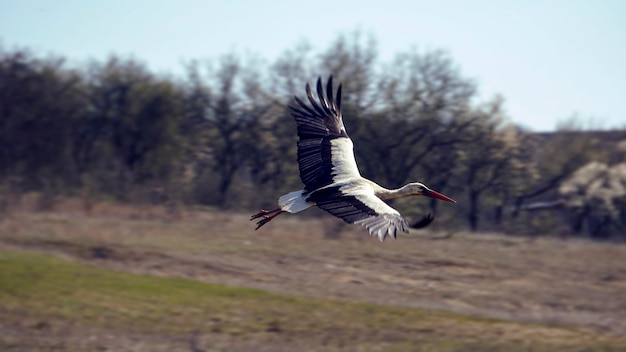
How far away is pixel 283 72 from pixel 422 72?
5015 millimetres

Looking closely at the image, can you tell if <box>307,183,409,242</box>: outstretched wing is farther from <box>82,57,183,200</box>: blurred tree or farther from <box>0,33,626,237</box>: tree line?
<box>82,57,183,200</box>: blurred tree

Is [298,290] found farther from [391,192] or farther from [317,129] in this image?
[391,192]

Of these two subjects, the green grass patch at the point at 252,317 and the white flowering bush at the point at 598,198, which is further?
the white flowering bush at the point at 598,198

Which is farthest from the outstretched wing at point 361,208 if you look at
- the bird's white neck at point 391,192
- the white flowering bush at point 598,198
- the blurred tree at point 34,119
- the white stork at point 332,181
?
the blurred tree at point 34,119

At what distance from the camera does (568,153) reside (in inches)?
1188

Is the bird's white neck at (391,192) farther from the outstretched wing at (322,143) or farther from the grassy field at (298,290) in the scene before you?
the grassy field at (298,290)

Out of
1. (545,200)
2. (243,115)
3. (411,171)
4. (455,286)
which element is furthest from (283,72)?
(455,286)

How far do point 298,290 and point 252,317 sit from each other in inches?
71.9

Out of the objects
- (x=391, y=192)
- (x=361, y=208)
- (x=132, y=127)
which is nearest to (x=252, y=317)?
(x=391, y=192)

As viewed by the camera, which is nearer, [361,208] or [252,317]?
[361,208]

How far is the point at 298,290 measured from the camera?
55.5 ft

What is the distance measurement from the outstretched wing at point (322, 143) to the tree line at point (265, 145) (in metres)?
10.2

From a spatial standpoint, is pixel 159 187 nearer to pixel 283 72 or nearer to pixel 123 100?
pixel 283 72

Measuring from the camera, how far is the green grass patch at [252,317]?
14312mm
